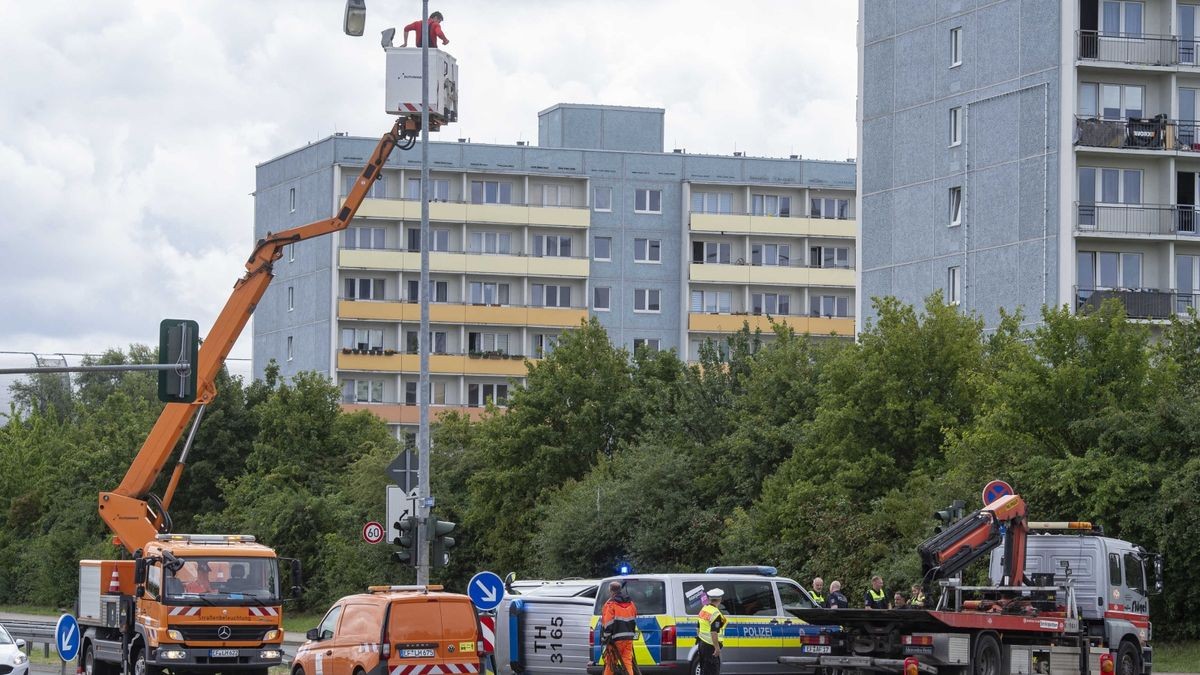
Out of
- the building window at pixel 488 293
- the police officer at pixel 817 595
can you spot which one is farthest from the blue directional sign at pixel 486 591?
the building window at pixel 488 293

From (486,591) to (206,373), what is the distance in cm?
1147

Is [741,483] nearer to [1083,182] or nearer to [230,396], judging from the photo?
[1083,182]

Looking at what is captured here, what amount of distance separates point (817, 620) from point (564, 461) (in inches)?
1086

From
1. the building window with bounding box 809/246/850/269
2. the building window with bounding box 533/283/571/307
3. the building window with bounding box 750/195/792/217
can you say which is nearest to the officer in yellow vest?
the building window with bounding box 533/283/571/307

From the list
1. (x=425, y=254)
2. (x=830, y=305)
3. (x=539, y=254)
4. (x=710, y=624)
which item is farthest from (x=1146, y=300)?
(x=539, y=254)

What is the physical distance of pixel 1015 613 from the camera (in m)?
25.9

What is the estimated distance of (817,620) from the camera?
25.2 meters

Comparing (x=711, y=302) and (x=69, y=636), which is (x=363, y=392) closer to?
(x=711, y=302)

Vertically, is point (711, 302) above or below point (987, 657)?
above

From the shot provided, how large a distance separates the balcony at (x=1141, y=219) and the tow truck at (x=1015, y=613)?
85.2ft

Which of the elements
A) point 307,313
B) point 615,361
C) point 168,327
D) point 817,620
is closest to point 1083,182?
point 615,361

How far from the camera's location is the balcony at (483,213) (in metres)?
A: 94.2

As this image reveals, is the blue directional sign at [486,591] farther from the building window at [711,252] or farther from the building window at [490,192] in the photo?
the building window at [711,252]

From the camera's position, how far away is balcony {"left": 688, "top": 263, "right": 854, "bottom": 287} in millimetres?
98000
